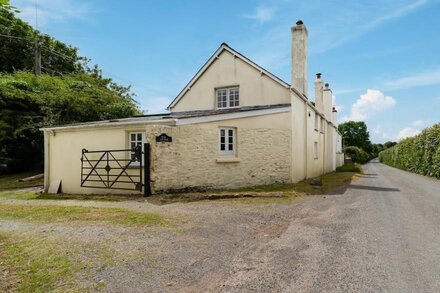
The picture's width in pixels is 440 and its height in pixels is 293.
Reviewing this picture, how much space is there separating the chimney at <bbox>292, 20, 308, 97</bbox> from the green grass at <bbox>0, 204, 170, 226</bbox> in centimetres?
1270

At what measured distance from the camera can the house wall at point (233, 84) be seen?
55.1ft

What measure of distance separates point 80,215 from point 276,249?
601 cm

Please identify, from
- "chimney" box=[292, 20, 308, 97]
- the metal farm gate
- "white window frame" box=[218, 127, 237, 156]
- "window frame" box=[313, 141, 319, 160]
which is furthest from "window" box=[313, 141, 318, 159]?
the metal farm gate

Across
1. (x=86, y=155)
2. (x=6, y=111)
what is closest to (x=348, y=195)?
(x=86, y=155)

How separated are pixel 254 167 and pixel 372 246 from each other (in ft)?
29.0

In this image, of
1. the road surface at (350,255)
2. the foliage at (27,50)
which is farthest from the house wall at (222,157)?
the foliage at (27,50)

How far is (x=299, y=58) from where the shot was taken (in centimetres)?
1798

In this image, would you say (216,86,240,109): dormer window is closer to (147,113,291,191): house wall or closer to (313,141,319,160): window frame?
(147,113,291,191): house wall

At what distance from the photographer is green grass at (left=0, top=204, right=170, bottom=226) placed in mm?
7992

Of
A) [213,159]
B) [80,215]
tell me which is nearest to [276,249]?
[80,215]

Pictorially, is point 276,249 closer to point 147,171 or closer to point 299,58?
point 147,171

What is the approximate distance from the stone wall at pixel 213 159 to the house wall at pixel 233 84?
2790 millimetres

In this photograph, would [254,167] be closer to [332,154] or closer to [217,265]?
[217,265]

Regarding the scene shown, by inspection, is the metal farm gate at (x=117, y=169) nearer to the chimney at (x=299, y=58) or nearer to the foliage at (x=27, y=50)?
the chimney at (x=299, y=58)
